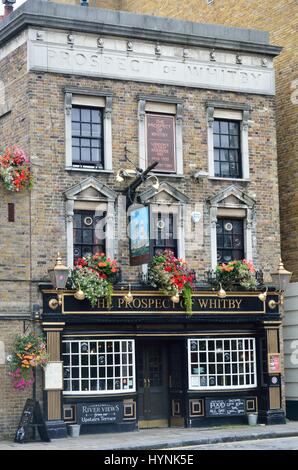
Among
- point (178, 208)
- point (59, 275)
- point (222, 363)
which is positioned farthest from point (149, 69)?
point (222, 363)

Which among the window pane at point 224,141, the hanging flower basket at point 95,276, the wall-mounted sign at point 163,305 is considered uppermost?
the window pane at point 224,141

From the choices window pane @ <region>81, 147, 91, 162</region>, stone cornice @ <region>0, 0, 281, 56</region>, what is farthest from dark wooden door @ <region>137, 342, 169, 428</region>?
stone cornice @ <region>0, 0, 281, 56</region>

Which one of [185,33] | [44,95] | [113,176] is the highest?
[185,33]

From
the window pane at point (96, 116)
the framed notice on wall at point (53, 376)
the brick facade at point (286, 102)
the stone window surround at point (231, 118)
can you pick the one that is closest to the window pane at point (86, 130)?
the window pane at point (96, 116)

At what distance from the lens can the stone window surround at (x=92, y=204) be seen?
2748 cm

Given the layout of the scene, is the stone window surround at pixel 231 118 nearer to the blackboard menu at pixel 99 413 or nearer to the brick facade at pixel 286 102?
the brick facade at pixel 286 102

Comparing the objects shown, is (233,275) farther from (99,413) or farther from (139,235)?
(99,413)

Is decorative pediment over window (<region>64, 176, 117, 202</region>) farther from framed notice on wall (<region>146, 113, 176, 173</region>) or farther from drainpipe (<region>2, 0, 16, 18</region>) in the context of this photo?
drainpipe (<region>2, 0, 16, 18</region>)

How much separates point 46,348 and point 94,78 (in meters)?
7.17

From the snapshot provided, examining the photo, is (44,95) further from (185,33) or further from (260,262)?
(260,262)

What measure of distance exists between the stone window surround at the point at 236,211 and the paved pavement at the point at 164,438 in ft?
15.6
